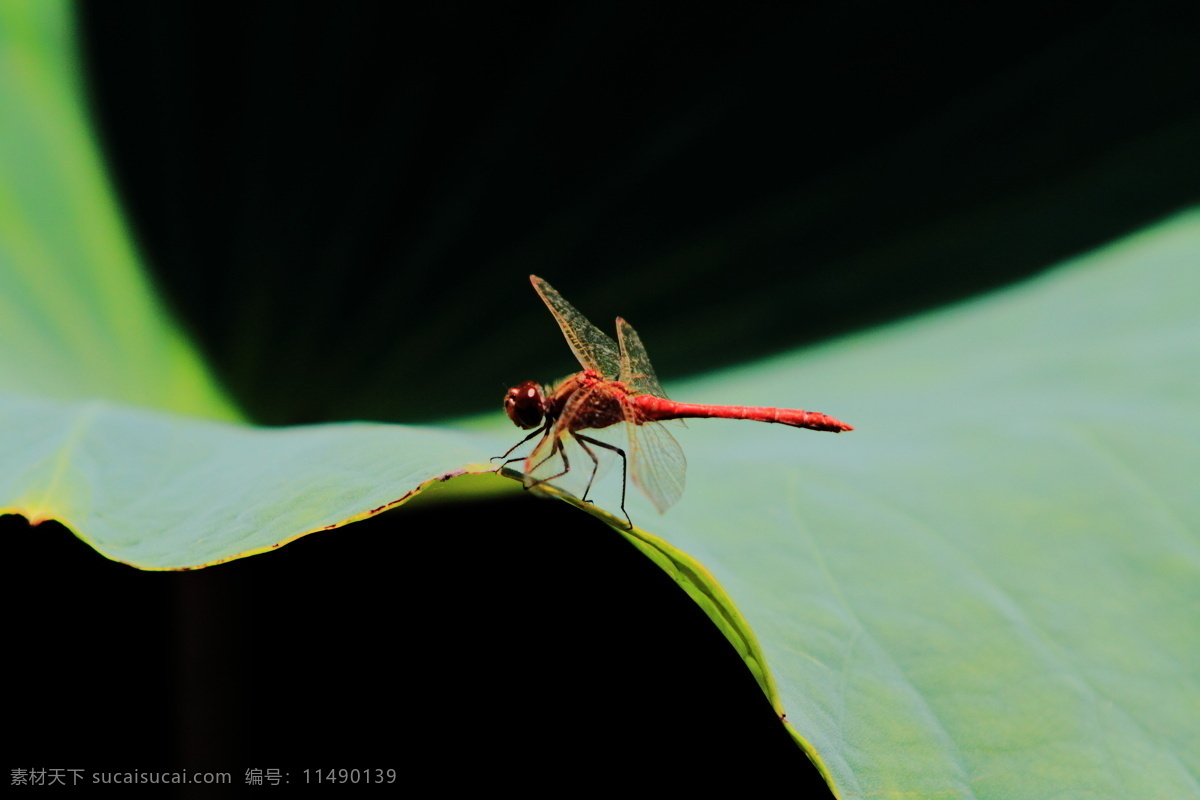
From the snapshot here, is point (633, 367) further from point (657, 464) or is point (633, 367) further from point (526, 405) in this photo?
point (657, 464)

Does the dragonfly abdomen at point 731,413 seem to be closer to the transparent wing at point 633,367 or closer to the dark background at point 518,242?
the transparent wing at point 633,367

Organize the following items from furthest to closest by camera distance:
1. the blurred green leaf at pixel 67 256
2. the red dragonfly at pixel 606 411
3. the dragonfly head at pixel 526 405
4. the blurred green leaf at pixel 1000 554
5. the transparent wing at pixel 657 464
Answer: the blurred green leaf at pixel 67 256, the dragonfly head at pixel 526 405, the red dragonfly at pixel 606 411, the transparent wing at pixel 657 464, the blurred green leaf at pixel 1000 554

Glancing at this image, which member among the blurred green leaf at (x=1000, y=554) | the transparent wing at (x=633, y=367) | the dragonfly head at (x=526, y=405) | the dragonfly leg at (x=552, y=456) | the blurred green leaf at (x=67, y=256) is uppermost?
the blurred green leaf at (x=67, y=256)

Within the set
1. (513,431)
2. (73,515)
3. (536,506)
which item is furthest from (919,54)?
(73,515)

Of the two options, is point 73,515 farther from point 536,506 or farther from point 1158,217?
point 1158,217

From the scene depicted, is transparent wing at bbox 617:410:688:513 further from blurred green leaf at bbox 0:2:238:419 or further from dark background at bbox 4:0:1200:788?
blurred green leaf at bbox 0:2:238:419

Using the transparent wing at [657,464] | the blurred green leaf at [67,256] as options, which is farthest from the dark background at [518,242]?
the transparent wing at [657,464]
